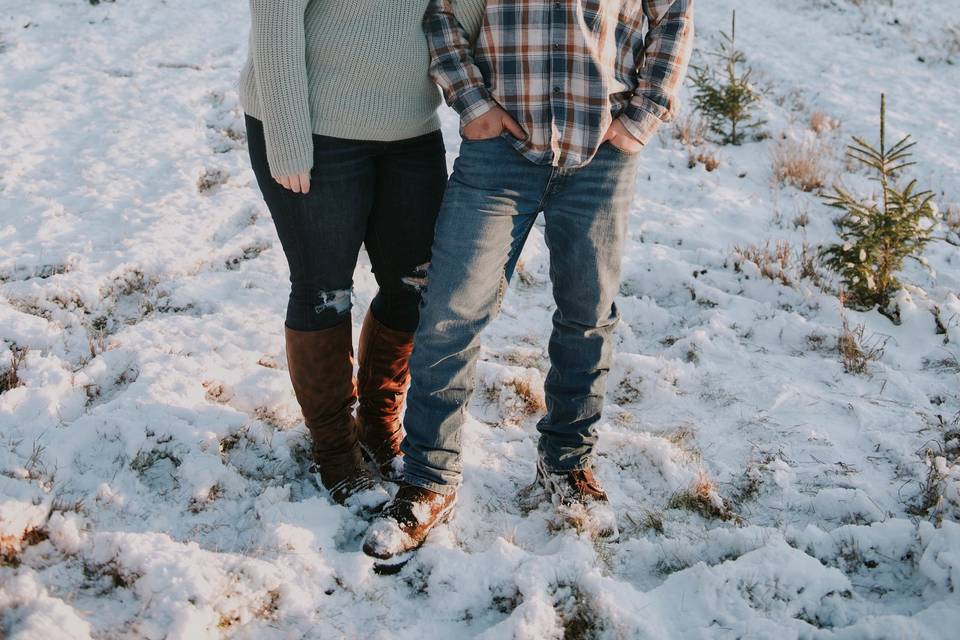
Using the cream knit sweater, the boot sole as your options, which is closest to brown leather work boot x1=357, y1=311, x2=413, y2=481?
the boot sole

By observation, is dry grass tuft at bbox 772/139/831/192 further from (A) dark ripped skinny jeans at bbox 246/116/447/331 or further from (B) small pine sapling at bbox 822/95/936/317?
(A) dark ripped skinny jeans at bbox 246/116/447/331

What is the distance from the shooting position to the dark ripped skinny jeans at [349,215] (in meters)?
2.29

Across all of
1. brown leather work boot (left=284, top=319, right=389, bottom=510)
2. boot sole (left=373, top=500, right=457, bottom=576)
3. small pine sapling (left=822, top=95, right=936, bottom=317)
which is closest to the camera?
boot sole (left=373, top=500, right=457, bottom=576)

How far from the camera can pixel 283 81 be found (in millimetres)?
2109

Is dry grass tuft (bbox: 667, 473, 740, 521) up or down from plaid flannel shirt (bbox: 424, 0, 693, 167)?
down

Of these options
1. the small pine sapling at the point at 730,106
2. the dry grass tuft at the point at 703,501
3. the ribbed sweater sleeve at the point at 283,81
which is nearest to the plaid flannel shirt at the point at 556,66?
the ribbed sweater sleeve at the point at 283,81

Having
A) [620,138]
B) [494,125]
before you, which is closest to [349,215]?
[494,125]

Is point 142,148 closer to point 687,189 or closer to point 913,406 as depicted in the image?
point 687,189

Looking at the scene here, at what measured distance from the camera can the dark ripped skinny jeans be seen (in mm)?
2287

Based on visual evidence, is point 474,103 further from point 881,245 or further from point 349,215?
point 881,245

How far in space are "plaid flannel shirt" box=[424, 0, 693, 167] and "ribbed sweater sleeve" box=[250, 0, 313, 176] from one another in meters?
0.44

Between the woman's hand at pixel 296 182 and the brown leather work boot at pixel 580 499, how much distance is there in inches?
55.5

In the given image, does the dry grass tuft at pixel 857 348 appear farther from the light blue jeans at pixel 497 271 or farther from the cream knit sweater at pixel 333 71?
the cream knit sweater at pixel 333 71

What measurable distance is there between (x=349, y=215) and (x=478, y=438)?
1.28 meters
